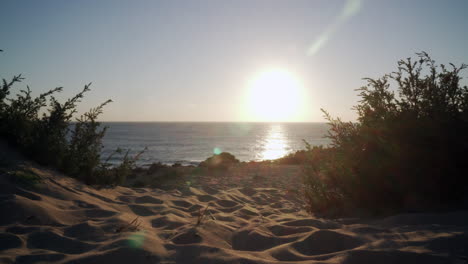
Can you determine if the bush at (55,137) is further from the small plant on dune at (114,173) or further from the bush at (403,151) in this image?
the bush at (403,151)

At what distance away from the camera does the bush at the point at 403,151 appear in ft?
12.0

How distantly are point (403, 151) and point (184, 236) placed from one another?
3.15 metres

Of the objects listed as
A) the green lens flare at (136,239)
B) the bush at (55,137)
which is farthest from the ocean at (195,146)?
the green lens flare at (136,239)

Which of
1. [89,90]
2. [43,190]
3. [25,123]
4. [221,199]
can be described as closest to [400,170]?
[221,199]

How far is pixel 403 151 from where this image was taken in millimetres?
3758

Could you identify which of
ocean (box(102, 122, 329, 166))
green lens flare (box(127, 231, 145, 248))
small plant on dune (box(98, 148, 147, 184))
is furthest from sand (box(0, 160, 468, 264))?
ocean (box(102, 122, 329, 166))

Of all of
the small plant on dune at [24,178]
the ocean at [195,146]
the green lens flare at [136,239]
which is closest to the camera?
the green lens flare at [136,239]

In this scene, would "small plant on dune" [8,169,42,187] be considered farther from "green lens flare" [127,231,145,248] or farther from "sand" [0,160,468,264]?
"green lens flare" [127,231,145,248]

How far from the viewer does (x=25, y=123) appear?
15.3ft

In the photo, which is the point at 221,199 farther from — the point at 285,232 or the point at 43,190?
the point at 43,190

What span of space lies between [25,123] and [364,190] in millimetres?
5694

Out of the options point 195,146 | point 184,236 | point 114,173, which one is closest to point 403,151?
point 184,236

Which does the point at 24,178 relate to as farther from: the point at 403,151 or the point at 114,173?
the point at 403,151

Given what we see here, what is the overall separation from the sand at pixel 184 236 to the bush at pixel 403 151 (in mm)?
559
